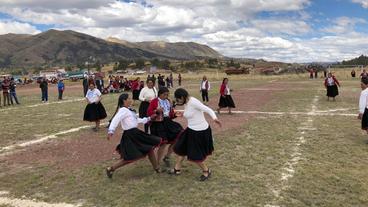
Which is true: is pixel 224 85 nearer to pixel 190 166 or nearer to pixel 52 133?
pixel 52 133

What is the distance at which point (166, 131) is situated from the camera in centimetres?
785

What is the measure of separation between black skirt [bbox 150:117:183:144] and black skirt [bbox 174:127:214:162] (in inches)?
18.1

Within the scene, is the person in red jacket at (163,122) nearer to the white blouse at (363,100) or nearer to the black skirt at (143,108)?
the black skirt at (143,108)

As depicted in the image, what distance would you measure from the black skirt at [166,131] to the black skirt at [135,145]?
0.38 meters

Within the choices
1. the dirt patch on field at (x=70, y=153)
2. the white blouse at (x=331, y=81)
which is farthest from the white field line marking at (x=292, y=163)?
the white blouse at (x=331, y=81)

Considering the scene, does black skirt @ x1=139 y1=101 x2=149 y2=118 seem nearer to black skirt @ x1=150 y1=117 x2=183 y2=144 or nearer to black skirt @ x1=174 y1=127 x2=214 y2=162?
black skirt @ x1=150 y1=117 x2=183 y2=144

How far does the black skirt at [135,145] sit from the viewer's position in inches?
285

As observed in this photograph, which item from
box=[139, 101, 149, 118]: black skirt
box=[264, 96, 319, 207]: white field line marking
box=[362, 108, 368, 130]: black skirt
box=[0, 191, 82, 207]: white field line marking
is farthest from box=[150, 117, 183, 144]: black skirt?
box=[362, 108, 368, 130]: black skirt

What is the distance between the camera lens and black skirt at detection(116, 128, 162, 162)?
7227mm

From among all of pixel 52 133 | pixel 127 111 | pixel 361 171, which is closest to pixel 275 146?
pixel 361 171

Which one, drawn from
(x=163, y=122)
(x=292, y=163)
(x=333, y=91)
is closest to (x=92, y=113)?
(x=163, y=122)

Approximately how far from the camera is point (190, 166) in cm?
819

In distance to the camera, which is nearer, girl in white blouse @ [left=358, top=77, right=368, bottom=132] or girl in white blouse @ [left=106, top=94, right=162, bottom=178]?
girl in white blouse @ [left=106, top=94, right=162, bottom=178]

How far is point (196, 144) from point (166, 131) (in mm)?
831
